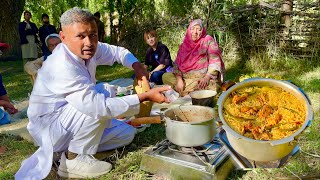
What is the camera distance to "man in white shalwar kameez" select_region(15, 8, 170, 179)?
96.8 inches

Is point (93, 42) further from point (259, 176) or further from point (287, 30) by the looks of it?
point (287, 30)

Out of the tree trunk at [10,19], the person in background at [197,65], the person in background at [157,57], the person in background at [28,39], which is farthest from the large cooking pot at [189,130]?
the tree trunk at [10,19]

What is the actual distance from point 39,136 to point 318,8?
245 inches

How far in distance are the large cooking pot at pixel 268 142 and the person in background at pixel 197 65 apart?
2590 mm

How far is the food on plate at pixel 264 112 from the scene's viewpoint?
2.04 meters

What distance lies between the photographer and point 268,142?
6.31 ft

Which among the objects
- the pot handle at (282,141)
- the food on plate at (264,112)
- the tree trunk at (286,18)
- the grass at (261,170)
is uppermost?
the tree trunk at (286,18)

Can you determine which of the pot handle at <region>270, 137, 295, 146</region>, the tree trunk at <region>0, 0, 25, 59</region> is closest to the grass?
the pot handle at <region>270, 137, 295, 146</region>

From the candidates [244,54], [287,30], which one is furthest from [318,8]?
[244,54]

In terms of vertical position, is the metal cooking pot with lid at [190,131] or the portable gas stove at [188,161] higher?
the metal cooking pot with lid at [190,131]

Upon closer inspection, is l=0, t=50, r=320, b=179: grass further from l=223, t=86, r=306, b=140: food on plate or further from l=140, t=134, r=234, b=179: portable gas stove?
l=223, t=86, r=306, b=140: food on plate

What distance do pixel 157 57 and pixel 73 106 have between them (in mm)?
3418

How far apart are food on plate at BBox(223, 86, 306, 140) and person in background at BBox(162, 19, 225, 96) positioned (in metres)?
2.52

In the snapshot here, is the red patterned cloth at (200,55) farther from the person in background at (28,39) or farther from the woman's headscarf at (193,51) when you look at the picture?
the person in background at (28,39)
